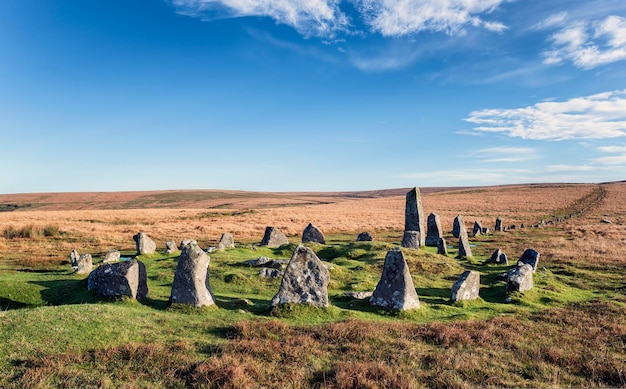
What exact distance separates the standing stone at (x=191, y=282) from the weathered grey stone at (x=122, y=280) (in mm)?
1608

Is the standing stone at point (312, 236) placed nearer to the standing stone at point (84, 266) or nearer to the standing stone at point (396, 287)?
the standing stone at point (84, 266)

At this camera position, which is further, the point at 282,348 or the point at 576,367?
the point at 282,348

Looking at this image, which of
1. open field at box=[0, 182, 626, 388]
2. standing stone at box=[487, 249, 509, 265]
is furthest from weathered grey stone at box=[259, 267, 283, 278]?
standing stone at box=[487, 249, 509, 265]

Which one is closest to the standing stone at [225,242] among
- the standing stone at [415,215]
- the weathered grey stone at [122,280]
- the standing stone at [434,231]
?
the weathered grey stone at [122,280]

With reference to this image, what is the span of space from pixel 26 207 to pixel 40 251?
393 feet

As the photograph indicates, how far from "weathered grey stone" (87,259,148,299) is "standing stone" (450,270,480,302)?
11474 millimetres

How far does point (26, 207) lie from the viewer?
423ft

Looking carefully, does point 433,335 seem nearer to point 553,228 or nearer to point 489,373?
point 489,373

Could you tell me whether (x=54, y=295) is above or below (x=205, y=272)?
below

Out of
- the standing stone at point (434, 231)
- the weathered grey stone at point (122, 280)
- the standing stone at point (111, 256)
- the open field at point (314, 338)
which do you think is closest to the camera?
the open field at point (314, 338)

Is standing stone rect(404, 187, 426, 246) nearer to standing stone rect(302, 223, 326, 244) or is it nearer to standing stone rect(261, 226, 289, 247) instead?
standing stone rect(302, 223, 326, 244)

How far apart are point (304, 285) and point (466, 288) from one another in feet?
21.3

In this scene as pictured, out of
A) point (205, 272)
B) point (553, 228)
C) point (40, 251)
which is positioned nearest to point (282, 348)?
point (205, 272)

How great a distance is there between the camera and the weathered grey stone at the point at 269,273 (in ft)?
61.6
